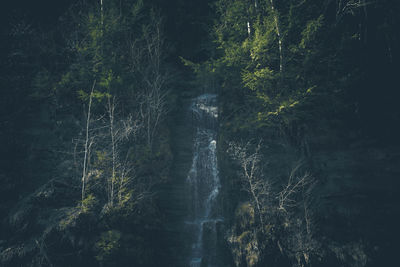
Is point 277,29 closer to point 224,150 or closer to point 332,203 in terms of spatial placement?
point 224,150

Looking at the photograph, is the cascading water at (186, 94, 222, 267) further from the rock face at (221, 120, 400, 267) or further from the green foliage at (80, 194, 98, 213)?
the green foliage at (80, 194, 98, 213)

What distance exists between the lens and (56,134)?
16.4m

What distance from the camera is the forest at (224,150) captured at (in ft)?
36.6

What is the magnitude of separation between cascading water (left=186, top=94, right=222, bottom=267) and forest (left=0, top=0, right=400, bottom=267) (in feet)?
0.27

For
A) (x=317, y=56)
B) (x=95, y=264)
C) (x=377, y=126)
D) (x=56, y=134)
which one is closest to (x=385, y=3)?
(x=317, y=56)

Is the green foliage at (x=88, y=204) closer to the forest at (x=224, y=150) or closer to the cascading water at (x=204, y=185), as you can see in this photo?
the forest at (x=224, y=150)

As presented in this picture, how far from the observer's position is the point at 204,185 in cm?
1491

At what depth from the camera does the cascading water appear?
13086 mm

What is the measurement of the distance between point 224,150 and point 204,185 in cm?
276

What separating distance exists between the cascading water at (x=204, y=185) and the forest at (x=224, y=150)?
8cm

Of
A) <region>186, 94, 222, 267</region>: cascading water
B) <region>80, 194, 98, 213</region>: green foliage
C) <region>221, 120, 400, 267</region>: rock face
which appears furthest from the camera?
<region>186, 94, 222, 267</region>: cascading water

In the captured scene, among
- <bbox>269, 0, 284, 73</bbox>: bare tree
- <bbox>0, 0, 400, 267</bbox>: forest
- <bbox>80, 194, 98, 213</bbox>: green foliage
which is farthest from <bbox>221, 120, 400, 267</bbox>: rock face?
<bbox>80, 194, 98, 213</bbox>: green foliage

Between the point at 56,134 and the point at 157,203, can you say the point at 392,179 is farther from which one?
the point at 56,134

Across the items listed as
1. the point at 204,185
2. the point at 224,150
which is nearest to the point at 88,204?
the point at 204,185
